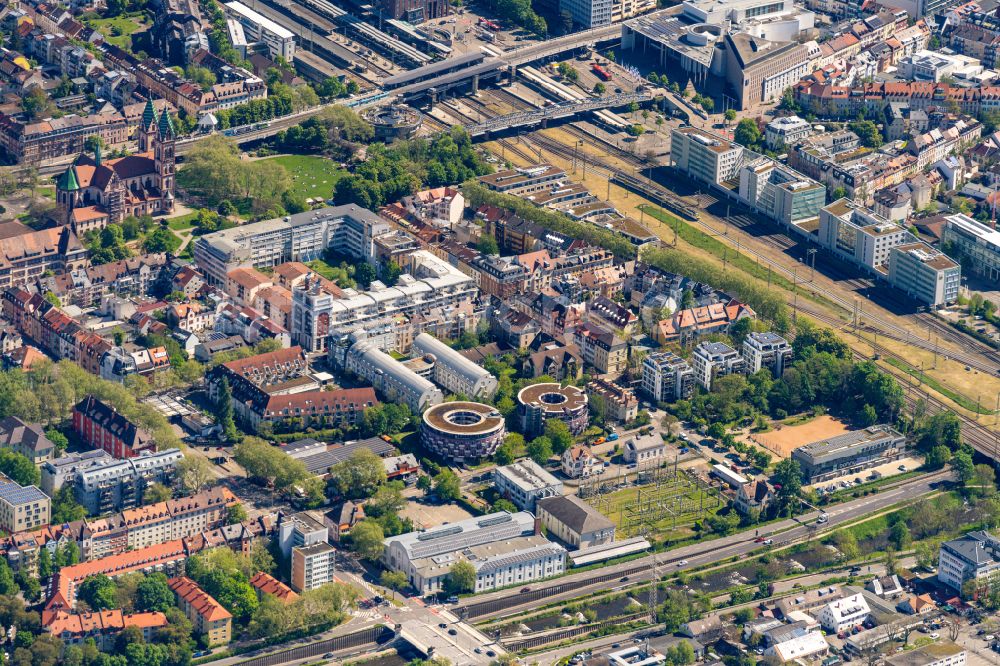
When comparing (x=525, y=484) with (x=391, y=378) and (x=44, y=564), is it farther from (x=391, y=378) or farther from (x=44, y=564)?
(x=44, y=564)

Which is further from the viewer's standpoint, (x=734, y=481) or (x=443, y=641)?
(x=734, y=481)

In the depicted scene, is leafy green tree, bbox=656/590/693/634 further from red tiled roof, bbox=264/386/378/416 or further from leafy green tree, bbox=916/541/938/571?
red tiled roof, bbox=264/386/378/416

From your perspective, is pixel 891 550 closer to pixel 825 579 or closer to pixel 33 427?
pixel 825 579

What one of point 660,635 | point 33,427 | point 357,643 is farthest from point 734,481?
point 33,427

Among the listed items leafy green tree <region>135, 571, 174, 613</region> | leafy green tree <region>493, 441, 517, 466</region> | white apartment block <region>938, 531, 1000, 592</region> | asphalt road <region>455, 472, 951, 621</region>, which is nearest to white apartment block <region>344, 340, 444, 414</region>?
leafy green tree <region>493, 441, 517, 466</region>

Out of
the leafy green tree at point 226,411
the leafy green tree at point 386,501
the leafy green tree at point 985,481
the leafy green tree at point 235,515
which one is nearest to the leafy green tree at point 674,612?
the leafy green tree at point 386,501

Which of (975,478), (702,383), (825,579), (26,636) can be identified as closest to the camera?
(26,636)

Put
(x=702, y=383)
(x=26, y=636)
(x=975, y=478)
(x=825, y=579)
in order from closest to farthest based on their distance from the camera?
(x=26, y=636) → (x=825, y=579) → (x=975, y=478) → (x=702, y=383)
